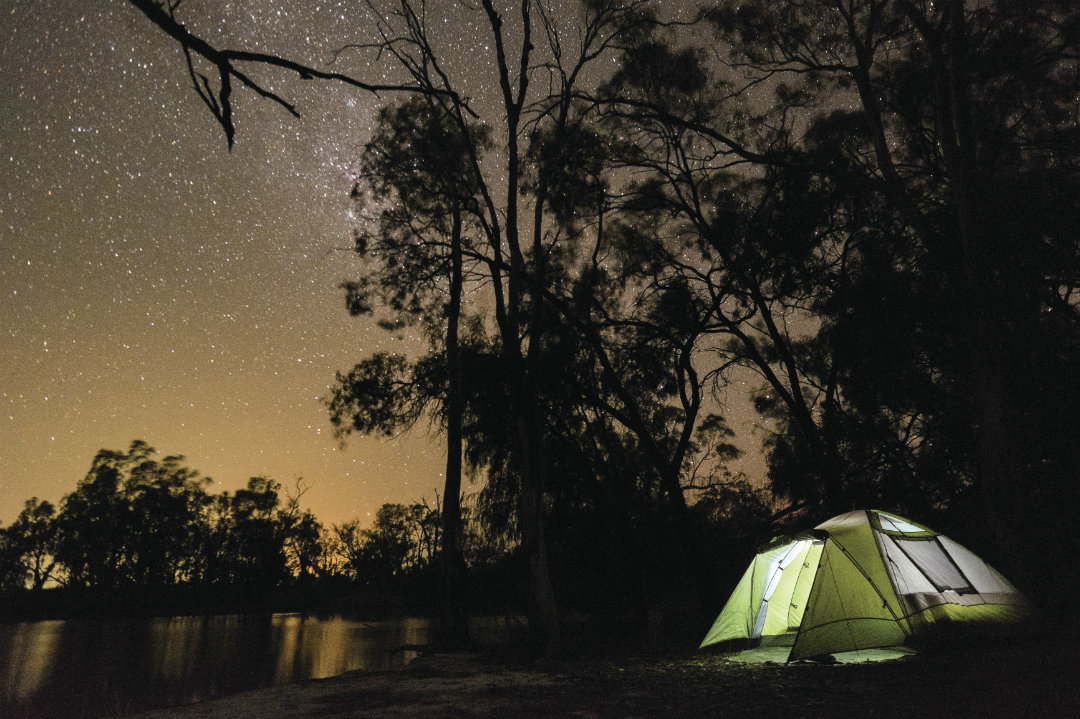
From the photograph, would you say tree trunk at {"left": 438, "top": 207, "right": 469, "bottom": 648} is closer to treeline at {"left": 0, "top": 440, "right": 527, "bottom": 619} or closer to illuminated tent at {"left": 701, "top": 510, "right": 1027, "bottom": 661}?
illuminated tent at {"left": 701, "top": 510, "right": 1027, "bottom": 661}

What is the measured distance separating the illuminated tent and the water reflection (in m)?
7.98

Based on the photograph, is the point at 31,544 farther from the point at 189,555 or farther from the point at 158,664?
the point at 158,664

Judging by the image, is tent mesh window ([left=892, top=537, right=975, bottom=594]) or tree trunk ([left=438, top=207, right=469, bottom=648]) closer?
tent mesh window ([left=892, top=537, right=975, bottom=594])

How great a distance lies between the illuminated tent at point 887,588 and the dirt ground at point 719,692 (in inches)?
17.2

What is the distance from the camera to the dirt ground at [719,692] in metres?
4.95

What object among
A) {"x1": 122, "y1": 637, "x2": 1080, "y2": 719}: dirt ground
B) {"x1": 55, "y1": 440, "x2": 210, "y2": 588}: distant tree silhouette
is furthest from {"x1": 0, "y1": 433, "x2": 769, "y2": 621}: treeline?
{"x1": 122, "y1": 637, "x2": 1080, "y2": 719}: dirt ground

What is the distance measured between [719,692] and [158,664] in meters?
13.5

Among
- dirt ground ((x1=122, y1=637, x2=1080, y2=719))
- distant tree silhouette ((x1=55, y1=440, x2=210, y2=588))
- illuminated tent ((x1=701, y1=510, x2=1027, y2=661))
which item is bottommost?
dirt ground ((x1=122, y1=637, x2=1080, y2=719))

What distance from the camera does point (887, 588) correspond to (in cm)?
765

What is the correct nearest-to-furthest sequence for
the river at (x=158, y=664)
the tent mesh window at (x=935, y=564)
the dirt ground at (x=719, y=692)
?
the dirt ground at (x=719, y=692) → the tent mesh window at (x=935, y=564) → the river at (x=158, y=664)

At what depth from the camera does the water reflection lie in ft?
33.0

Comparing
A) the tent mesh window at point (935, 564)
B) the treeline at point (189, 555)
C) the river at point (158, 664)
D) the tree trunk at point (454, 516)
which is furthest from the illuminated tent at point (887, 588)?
the treeline at point (189, 555)

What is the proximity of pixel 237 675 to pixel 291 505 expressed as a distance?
36965mm

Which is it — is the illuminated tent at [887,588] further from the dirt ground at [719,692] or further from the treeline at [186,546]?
the treeline at [186,546]
